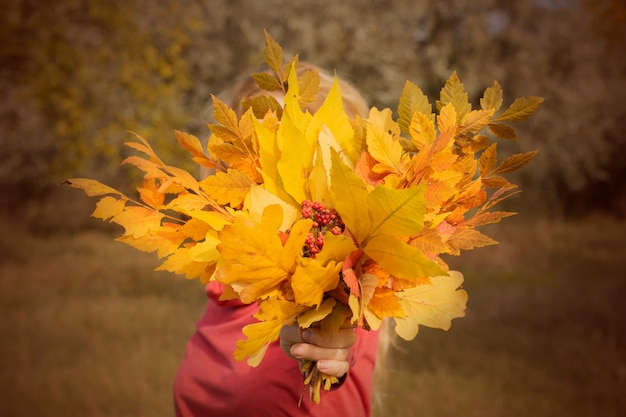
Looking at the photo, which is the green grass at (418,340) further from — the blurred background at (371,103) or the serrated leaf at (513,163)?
the serrated leaf at (513,163)

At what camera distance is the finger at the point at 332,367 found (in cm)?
122

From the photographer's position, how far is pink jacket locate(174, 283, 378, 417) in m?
1.67

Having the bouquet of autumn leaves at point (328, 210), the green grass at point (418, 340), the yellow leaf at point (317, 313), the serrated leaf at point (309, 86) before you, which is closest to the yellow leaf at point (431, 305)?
the bouquet of autumn leaves at point (328, 210)

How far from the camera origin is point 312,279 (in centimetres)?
103

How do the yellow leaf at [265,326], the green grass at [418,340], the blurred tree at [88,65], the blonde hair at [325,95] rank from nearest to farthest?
the yellow leaf at [265,326], the blonde hair at [325,95], the green grass at [418,340], the blurred tree at [88,65]

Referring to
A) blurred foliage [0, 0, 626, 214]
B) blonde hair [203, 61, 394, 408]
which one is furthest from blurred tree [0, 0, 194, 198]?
blonde hair [203, 61, 394, 408]

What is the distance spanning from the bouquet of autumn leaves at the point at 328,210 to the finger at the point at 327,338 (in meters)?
0.03

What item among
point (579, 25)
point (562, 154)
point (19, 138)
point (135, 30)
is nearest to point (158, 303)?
point (135, 30)

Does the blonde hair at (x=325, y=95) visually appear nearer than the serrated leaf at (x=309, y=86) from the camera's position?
No

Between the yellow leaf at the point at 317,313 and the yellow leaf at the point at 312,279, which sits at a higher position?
the yellow leaf at the point at 312,279

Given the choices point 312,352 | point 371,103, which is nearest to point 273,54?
point 312,352

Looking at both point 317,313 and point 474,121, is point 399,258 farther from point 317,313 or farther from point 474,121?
point 474,121

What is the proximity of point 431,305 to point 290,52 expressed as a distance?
914 centimetres

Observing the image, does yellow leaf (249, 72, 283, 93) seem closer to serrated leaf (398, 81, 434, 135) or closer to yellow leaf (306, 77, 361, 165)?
yellow leaf (306, 77, 361, 165)
